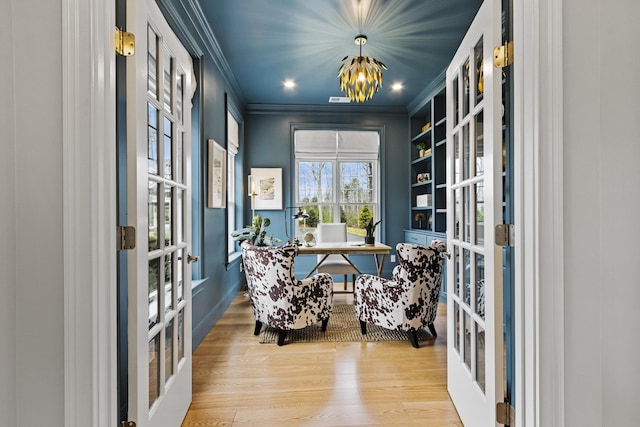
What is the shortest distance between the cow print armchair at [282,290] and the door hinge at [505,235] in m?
1.55

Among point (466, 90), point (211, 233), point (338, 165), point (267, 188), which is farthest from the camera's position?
point (338, 165)

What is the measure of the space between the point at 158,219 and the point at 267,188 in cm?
349

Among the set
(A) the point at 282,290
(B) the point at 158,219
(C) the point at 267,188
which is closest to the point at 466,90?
(B) the point at 158,219

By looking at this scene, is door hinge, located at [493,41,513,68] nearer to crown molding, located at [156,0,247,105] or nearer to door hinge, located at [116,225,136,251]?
door hinge, located at [116,225,136,251]

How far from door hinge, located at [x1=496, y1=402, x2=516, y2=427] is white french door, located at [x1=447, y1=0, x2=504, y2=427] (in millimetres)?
18

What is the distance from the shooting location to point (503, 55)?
1224 mm

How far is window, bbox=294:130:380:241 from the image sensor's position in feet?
16.6

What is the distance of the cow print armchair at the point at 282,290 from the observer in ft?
8.17

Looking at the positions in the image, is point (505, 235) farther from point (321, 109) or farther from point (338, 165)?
point (321, 109)

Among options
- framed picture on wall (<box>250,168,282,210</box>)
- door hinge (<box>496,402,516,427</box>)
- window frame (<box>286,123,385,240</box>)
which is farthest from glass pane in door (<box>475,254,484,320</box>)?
framed picture on wall (<box>250,168,282,210</box>)

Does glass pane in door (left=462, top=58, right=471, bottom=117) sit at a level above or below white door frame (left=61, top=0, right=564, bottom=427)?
above
